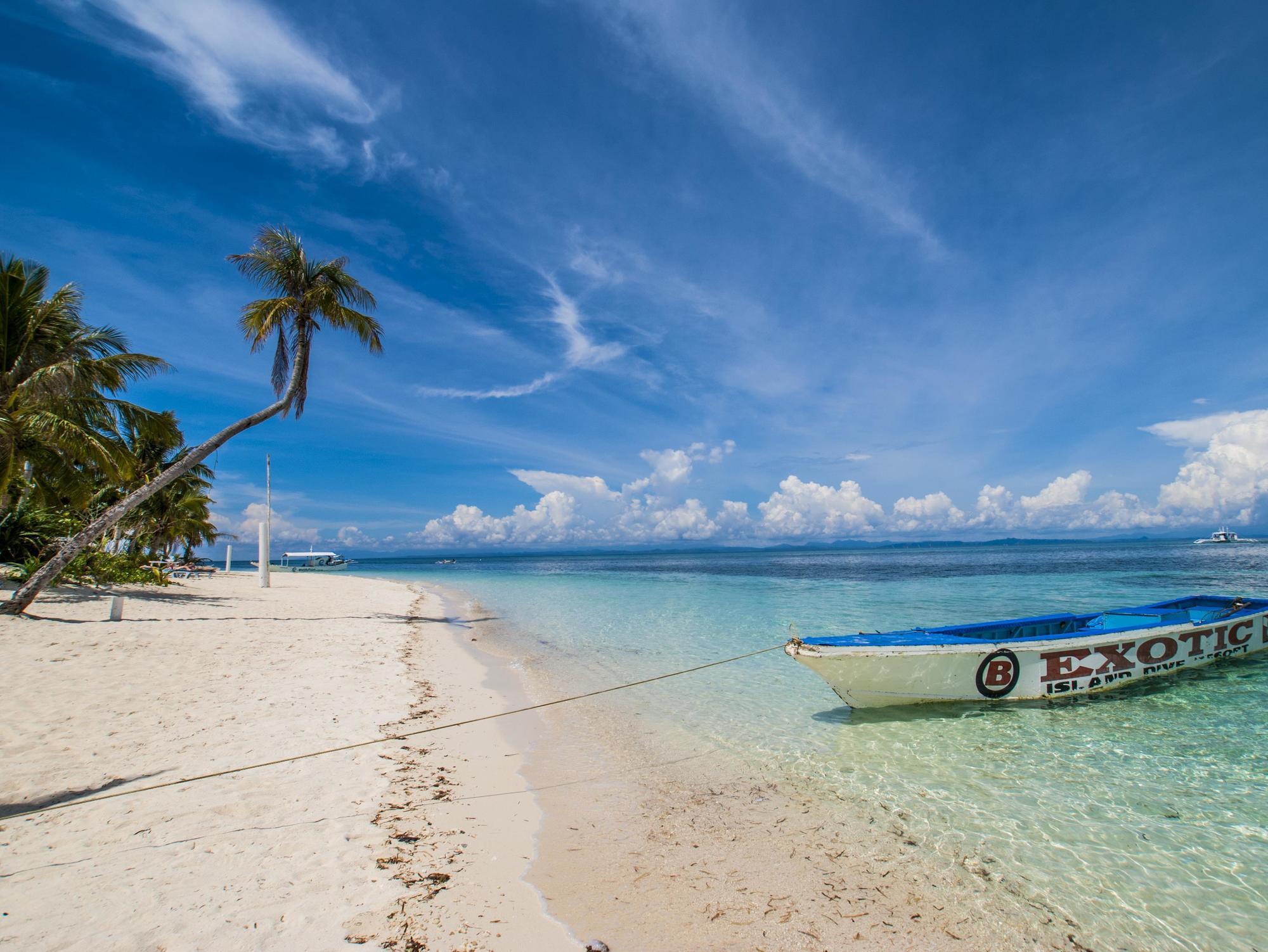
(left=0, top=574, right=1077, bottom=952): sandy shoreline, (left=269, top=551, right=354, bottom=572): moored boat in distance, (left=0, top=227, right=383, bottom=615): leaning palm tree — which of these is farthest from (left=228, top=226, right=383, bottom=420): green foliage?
(left=269, top=551, right=354, bottom=572): moored boat in distance

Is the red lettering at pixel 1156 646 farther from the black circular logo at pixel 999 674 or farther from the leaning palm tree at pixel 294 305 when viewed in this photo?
the leaning palm tree at pixel 294 305

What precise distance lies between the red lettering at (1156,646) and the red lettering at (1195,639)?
10.7 inches

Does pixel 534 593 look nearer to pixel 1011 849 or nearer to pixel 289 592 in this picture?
pixel 289 592

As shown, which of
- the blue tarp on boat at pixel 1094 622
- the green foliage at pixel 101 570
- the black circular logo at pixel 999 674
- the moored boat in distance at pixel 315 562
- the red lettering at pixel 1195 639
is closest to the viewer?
the black circular logo at pixel 999 674

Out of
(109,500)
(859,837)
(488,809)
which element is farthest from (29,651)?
(109,500)

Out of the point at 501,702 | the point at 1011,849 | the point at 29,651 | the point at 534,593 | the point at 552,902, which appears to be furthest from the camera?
the point at 534,593

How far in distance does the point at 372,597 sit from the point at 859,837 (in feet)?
87.2

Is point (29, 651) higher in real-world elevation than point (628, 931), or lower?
higher

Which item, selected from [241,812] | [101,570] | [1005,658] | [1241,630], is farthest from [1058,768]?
[101,570]

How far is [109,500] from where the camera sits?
78.1 feet

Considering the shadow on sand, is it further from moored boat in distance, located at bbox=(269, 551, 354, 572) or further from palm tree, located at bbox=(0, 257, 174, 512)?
moored boat in distance, located at bbox=(269, 551, 354, 572)

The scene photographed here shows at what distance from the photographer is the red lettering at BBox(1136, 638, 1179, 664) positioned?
9.34 m

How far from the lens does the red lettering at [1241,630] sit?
418 inches

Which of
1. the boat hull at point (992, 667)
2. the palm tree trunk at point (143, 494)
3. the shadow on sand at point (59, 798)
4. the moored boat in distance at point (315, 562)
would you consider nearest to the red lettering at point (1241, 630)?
the boat hull at point (992, 667)
